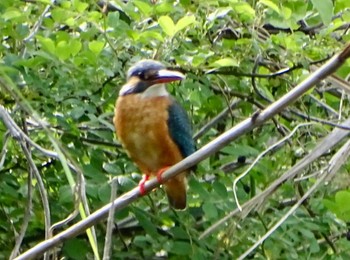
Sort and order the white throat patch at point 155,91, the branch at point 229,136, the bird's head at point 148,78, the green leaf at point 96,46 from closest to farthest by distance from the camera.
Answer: the branch at point 229,136 → the green leaf at point 96,46 → the bird's head at point 148,78 → the white throat patch at point 155,91

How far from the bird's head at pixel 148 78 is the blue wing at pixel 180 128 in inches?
3.7

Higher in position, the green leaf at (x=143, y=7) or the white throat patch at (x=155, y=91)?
the green leaf at (x=143, y=7)

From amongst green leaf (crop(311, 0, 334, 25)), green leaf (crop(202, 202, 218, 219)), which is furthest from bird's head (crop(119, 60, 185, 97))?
green leaf (crop(311, 0, 334, 25))

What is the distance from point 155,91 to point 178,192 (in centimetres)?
40

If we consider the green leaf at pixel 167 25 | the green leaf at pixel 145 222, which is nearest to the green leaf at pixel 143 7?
the green leaf at pixel 167 25

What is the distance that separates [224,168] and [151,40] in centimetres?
87

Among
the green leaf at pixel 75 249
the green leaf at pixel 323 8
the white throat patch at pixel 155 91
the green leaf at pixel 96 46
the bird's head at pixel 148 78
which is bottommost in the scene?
the green leaf at pixel 75 249

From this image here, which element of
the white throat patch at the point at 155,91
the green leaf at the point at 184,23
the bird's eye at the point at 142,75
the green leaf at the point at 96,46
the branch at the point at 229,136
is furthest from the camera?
the white throat patch at the point at 155,91

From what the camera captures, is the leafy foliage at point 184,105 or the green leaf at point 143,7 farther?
the leafy foliage at point 184,105

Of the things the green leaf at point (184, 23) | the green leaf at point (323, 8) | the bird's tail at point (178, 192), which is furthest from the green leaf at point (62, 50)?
the green leaf at point (323, 8)

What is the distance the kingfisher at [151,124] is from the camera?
141 inches

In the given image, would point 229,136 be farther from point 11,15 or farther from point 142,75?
point 142,75

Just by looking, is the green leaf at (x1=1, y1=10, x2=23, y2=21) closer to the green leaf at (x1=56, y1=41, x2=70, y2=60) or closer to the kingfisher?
the green leaf at (x1=56, y1=41, x2=70, y2=60)

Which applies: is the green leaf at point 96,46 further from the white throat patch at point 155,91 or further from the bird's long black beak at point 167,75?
the white throat patch at point 155,91
